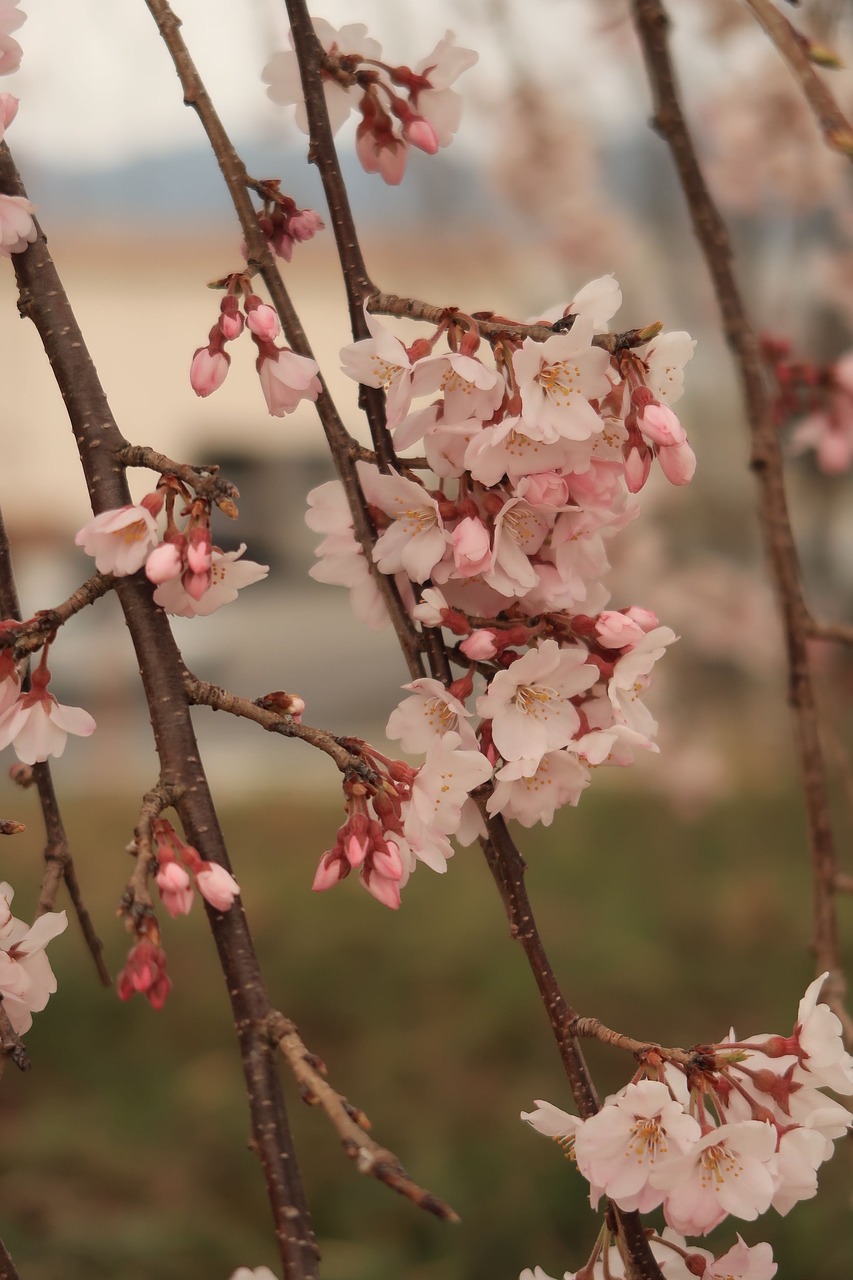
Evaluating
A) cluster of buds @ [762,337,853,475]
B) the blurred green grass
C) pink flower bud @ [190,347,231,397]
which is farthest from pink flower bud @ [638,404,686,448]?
the blurred green grass

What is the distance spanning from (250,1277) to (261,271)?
47 cm

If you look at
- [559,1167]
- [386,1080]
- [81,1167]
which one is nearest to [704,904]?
[386,1080]

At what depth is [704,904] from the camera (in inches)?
125

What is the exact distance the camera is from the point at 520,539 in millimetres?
615

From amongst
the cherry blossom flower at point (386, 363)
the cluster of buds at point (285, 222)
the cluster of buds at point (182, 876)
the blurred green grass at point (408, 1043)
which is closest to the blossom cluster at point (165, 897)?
the cluster of buds at point (182, 876)

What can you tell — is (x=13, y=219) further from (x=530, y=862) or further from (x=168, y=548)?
(x=530, y=862)

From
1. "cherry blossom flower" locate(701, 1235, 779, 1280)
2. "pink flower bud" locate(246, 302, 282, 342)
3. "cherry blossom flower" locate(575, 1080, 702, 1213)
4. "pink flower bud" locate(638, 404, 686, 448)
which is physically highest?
"pink flower bud" locate(246, 302, 282, 342)

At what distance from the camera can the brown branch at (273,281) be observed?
61 centimetres

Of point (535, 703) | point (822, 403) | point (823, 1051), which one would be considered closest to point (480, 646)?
point (535, 703)

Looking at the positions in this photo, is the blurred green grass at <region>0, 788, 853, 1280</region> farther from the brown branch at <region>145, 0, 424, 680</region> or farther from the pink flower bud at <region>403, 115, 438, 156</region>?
the pink flower bud at <region>403, 115, 438, 156</region>

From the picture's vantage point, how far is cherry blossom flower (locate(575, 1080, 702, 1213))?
533 millimetres

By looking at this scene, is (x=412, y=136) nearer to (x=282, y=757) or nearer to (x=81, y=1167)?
(x=81, y=1167)

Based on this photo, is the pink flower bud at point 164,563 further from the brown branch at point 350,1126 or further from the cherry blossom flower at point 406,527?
the brown branch at point 350,1126

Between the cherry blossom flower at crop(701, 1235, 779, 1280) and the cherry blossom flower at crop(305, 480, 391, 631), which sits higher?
the cherry blossom flower at crop(305, 480, 391, 631)
